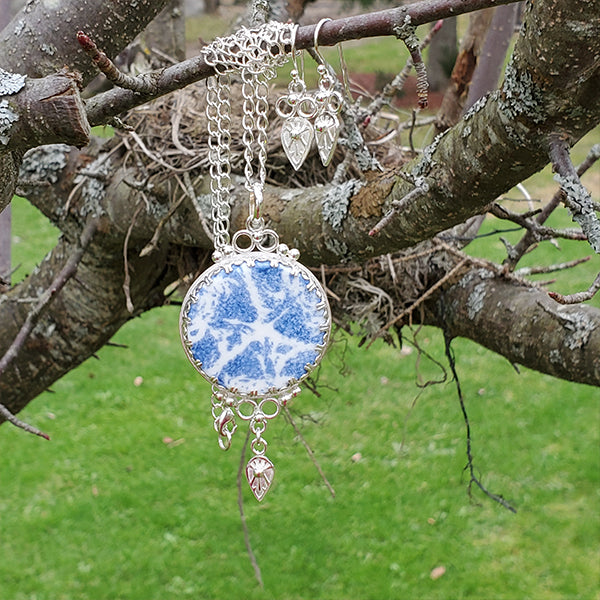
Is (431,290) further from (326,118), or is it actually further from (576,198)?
(576,198)

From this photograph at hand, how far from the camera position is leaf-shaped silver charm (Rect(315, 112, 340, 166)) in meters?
1.32

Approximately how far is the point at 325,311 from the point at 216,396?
0.27 meters

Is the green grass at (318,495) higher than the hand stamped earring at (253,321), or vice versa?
the hand stamped earring at (253,321)

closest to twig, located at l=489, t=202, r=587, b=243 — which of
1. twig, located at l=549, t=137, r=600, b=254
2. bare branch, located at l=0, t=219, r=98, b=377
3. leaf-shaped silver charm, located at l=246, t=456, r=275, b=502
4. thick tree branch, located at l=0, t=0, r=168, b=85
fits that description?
twig, located at l=549, t=137, r=600, b=254

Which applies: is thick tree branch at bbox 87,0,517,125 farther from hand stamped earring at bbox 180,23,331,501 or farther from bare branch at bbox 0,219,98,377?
bare branch at bbox 0,219,98,377

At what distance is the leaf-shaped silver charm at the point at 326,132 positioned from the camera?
4.32 ft

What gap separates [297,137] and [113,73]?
0.44m

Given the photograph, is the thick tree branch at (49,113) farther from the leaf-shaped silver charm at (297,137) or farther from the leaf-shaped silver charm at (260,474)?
the leaf-shaped silver charm at (260,474)

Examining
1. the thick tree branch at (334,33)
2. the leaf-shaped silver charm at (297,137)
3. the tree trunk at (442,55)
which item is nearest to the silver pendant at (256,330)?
the leaf-shaped silver charm at (297,137)

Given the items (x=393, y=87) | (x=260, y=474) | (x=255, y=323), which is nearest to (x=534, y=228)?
(x=393, y=87)

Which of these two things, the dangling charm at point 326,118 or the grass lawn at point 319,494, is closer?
the dangling charm at point 326,118

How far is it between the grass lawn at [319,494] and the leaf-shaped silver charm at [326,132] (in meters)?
1.75

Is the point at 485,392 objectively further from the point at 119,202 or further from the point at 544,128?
the point at 544,128

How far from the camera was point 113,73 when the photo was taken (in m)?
0.99
